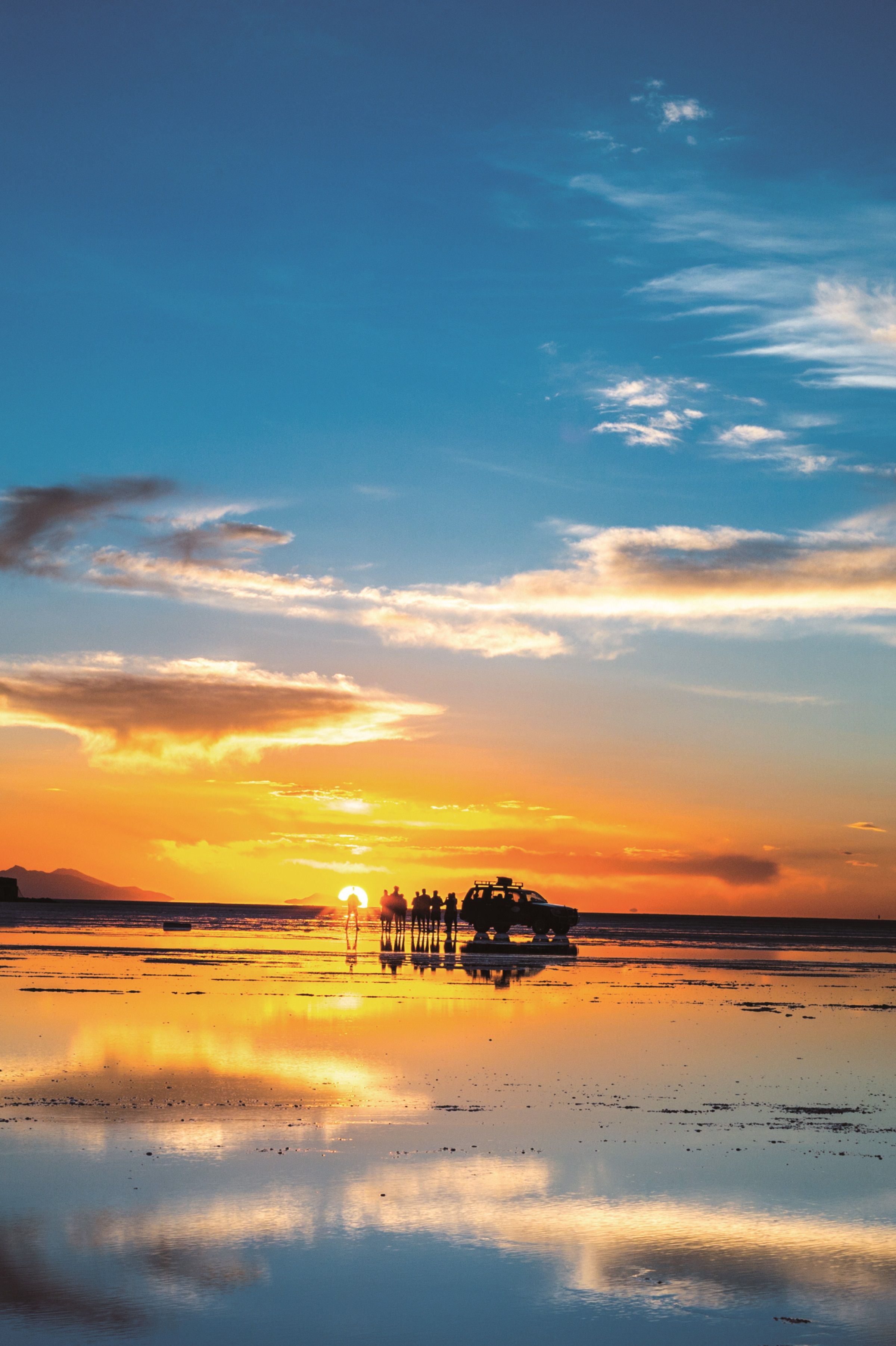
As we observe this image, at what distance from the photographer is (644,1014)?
26.7 meters

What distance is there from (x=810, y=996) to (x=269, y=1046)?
19.0 m

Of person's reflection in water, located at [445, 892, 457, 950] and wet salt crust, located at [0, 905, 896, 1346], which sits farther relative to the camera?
person's reflection in water, located at [445, 892, 457, 950]

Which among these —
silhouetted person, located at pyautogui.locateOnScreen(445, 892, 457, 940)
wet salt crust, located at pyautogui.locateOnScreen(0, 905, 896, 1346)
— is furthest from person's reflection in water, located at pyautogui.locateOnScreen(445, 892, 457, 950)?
wet salt crust, located at pyautogui.locateOnScreen(0, 905, 896, 1346)

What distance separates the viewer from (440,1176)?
11.5 m

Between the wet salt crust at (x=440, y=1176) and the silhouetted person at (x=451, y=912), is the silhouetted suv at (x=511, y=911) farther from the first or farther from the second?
the wet salt crust at (x=440, y=1176)

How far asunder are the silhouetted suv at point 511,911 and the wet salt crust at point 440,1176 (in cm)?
4175

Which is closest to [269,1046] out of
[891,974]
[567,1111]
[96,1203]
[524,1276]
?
[567,1111]

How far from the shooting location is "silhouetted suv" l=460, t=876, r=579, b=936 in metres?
68.3

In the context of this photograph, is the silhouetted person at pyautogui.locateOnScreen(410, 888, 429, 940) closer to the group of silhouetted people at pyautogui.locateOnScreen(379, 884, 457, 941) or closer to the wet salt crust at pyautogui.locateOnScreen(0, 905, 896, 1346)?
the group of silhouetted people at pyautogui.locateOnScreen(379, 884, 457, 941)

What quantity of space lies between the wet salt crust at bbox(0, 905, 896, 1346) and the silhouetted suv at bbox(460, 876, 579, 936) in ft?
137

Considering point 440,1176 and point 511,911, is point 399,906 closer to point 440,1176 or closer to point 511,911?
point 511,911

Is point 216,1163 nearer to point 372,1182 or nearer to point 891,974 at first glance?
point 372,1182

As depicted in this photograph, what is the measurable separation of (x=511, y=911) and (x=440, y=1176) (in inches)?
2313

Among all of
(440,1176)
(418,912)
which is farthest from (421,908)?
(440,1176)
